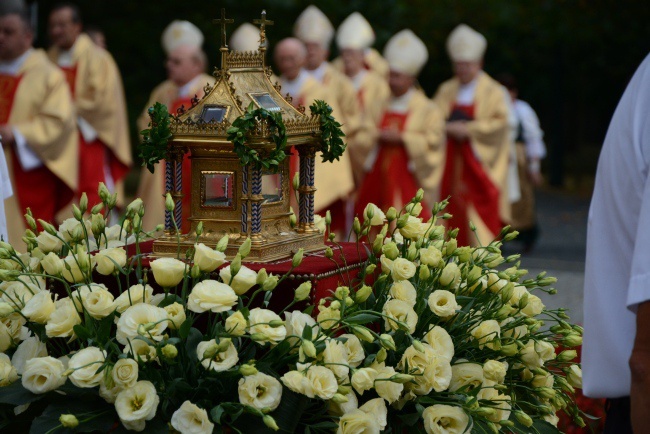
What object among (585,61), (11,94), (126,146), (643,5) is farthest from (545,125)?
(11,94)

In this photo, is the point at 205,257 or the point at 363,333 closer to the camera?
the point at 363,333

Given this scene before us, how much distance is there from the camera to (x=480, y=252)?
136 inches

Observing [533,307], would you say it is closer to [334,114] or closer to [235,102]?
[235,102]

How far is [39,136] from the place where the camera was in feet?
26.1

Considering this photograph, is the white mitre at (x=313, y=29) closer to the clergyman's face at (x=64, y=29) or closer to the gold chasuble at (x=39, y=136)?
the clergyman's face at (x=64, y=29)

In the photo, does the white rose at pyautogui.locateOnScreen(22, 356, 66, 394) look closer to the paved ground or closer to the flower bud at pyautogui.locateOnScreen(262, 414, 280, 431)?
the flower bud at pyautogui.locateOnScreen(262, 414, 280, 431)

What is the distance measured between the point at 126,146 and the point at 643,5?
1088 cm

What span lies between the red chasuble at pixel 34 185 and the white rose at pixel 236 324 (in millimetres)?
5257

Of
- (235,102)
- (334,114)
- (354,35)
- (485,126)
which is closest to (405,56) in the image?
(334,114)

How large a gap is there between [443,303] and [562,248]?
11.9 m

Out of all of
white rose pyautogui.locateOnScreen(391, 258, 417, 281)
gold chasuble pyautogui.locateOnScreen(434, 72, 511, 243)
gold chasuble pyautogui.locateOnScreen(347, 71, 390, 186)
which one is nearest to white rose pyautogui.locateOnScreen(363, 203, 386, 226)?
white rose pyautogui.locateOnScreen(391, 258, 417, 281)

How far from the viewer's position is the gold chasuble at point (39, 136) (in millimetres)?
7844

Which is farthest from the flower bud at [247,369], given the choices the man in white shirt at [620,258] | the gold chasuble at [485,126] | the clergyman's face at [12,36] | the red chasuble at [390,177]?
the gold chasuble at [485,126]

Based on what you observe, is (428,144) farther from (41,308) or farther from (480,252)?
(41,308)
